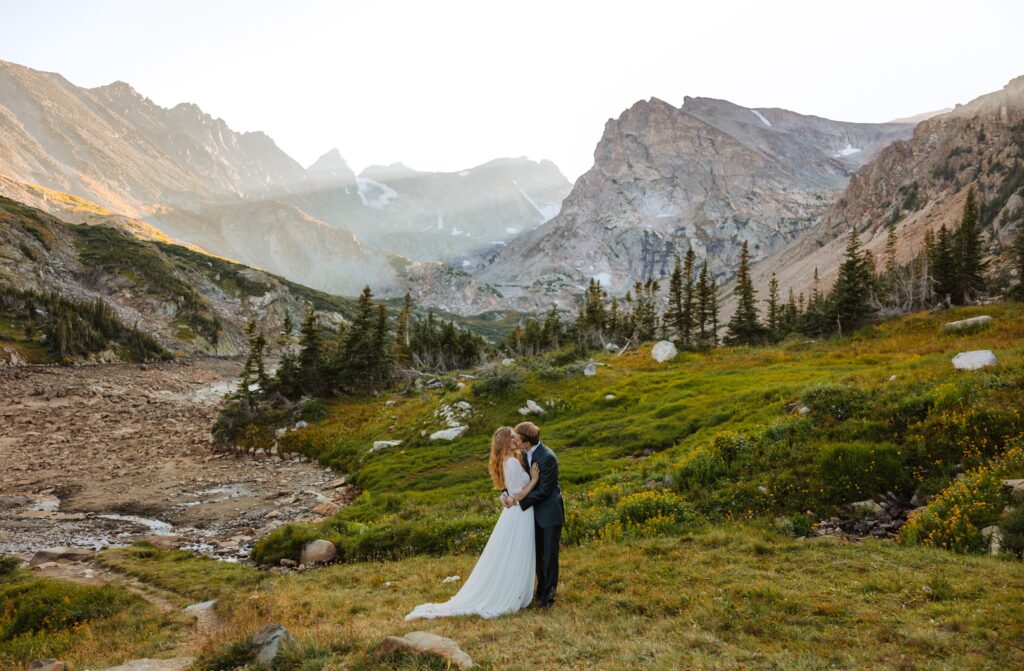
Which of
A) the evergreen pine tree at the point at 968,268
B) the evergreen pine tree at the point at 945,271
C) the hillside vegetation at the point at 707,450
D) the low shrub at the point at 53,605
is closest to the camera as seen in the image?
the low shrub at the point at 53,605

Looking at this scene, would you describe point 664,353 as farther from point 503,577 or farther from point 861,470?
point 503,577

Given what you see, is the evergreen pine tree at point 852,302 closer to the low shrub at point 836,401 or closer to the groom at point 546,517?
the low shrub at point 836,401

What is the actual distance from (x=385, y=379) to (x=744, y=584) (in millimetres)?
44803

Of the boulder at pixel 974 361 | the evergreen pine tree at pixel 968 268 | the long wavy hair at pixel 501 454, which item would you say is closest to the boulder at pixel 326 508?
the long wavy hair at pixel 501 454

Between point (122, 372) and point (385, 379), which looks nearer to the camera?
point (385, 379)

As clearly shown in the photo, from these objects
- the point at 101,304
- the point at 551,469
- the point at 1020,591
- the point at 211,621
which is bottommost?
the point at 211,621

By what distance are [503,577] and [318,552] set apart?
9.33m

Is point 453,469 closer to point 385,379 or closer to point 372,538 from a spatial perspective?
point 372,538

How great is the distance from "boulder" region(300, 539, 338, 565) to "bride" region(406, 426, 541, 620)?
781cm

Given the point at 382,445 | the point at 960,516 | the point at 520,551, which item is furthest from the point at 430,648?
the point at 382,445

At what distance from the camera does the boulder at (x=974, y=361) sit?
57.2ft

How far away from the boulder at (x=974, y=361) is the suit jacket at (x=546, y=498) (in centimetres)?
1721

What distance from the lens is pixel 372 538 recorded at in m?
16.0

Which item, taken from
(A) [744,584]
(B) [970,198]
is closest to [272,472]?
(A) [744,584]
